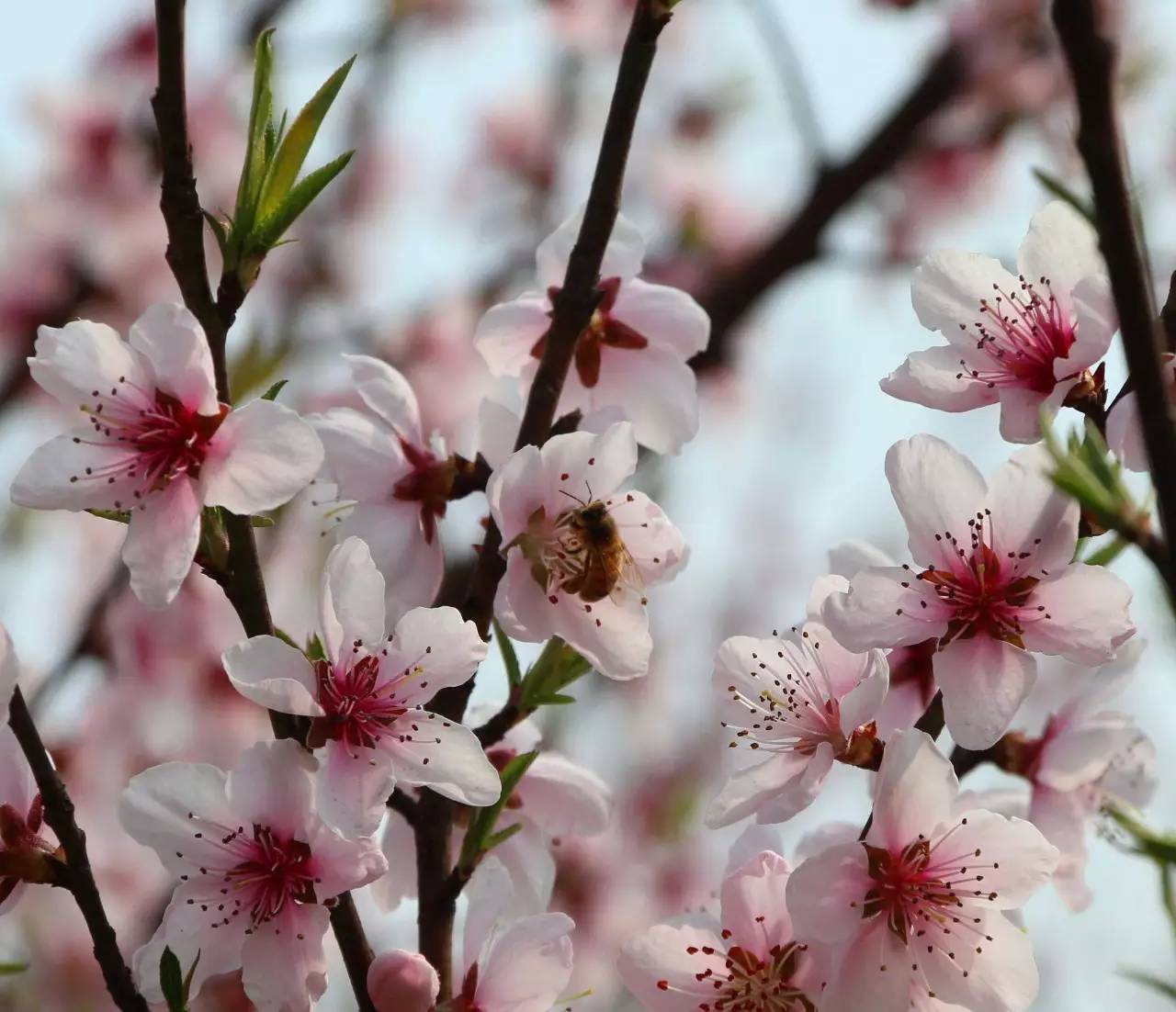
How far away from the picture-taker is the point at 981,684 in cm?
139

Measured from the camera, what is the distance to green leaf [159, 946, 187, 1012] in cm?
128

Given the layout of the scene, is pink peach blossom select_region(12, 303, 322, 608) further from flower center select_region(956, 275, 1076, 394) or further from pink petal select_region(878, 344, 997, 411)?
flower center select_region(956, 275, 1076, 394)

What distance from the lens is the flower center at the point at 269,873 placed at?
134 centimetres

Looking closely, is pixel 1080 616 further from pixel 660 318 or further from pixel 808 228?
pixel 808 228

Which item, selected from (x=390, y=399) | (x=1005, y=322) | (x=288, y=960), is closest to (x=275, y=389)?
(x=390, y=399)

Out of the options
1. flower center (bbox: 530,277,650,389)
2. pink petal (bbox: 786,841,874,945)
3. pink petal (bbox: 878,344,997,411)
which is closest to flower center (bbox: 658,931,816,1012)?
pink petal (bbox: 786,841,874,945)

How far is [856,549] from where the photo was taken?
161cm

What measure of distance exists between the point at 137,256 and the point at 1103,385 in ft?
12.6

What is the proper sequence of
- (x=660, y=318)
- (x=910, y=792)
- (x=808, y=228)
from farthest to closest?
(x=808, y=228) < (x=660, y=318) < (x=910, y=792)

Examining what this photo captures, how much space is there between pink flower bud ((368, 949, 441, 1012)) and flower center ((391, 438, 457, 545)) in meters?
0.45

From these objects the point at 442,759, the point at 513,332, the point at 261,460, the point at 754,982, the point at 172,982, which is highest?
the point at 513,332

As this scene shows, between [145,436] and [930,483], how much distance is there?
0.79 m

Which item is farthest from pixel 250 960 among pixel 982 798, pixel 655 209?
pixel 655 209

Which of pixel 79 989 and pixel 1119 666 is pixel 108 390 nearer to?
pixel 1119 666
